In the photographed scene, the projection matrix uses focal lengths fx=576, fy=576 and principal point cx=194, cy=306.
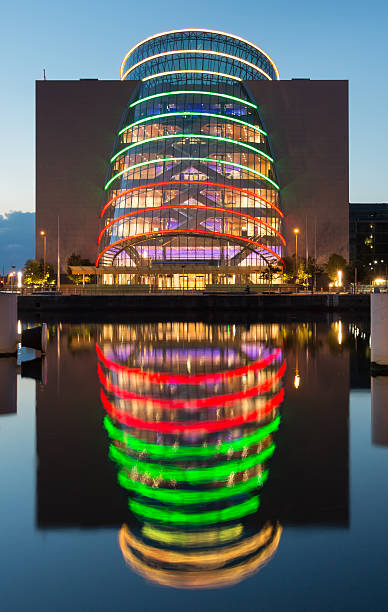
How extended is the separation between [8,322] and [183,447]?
40.1 ft

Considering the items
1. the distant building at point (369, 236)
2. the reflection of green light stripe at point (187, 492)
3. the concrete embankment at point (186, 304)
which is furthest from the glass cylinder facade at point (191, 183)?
the reflection of green light stripe at point (187, 492)

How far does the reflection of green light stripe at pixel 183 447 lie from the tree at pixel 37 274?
2605 inches

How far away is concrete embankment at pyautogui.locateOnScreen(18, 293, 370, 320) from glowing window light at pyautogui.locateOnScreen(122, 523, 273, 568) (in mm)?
40972

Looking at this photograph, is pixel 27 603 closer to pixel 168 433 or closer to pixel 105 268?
pixel 168 433

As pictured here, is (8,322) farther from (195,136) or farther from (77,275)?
(77,275)

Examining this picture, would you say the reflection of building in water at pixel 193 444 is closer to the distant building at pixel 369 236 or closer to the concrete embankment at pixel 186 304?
the concrete embankment at pixel 186 304

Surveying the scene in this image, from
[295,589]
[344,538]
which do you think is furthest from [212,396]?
[295,589]

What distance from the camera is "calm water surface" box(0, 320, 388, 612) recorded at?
4.36 meters

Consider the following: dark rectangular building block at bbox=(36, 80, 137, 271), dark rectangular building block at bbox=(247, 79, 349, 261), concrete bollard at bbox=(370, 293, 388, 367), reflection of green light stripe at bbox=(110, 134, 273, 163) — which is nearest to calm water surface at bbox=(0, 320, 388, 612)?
concrete bollard at bbox=(370, 293, 388, 367)

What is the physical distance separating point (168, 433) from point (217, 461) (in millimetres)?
1650

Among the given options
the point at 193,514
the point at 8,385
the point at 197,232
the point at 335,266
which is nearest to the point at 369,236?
the point at 335,266

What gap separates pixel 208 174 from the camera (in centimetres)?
6856

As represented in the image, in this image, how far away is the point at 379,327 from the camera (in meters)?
15.0

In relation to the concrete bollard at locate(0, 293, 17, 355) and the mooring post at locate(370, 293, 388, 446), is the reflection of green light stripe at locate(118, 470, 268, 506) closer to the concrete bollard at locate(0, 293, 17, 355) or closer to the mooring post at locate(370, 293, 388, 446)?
the mooring post at locate(370, 293, 388, 446)
